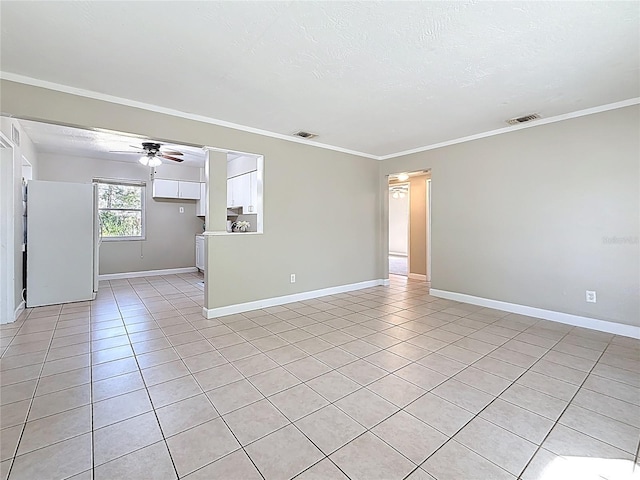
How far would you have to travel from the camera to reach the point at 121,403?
206cm

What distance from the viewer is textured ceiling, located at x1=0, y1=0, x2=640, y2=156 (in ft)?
6.22

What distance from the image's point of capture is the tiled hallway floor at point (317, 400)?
5.05 feet

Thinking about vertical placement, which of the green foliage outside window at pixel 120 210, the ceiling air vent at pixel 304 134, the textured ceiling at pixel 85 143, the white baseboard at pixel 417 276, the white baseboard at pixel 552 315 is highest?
the textured ceiling at pixel 85 143

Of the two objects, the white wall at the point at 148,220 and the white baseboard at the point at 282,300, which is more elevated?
the white wall at the point at 148,220

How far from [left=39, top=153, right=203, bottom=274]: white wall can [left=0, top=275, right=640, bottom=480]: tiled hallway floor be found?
3.22 meters

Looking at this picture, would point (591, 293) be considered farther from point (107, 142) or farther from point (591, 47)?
point (107, 142)

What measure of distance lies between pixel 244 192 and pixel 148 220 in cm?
300

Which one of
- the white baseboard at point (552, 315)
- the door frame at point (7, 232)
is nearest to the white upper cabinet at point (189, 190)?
the door frame at point (7, 232)

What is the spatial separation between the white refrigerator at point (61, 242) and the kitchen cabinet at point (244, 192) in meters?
2.29

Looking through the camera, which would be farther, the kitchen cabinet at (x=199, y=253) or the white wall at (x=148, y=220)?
the kitchen cabinet at (x=199, y=253)

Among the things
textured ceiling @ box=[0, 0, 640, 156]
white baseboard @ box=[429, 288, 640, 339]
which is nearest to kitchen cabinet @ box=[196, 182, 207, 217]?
textured ceiling @ box=[0, 0, 640, 156]

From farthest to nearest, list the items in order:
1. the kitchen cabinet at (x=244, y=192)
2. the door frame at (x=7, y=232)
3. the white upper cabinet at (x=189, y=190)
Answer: the white upper cabinet at (x=189, y=190) → the kitchen cabinet at (x=244, y=192) → the door frame at (x=7, y=232)

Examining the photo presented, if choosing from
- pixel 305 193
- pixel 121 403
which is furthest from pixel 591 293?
pixel 121 403

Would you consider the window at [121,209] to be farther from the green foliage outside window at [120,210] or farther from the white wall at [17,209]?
the white wall at [17,209]
